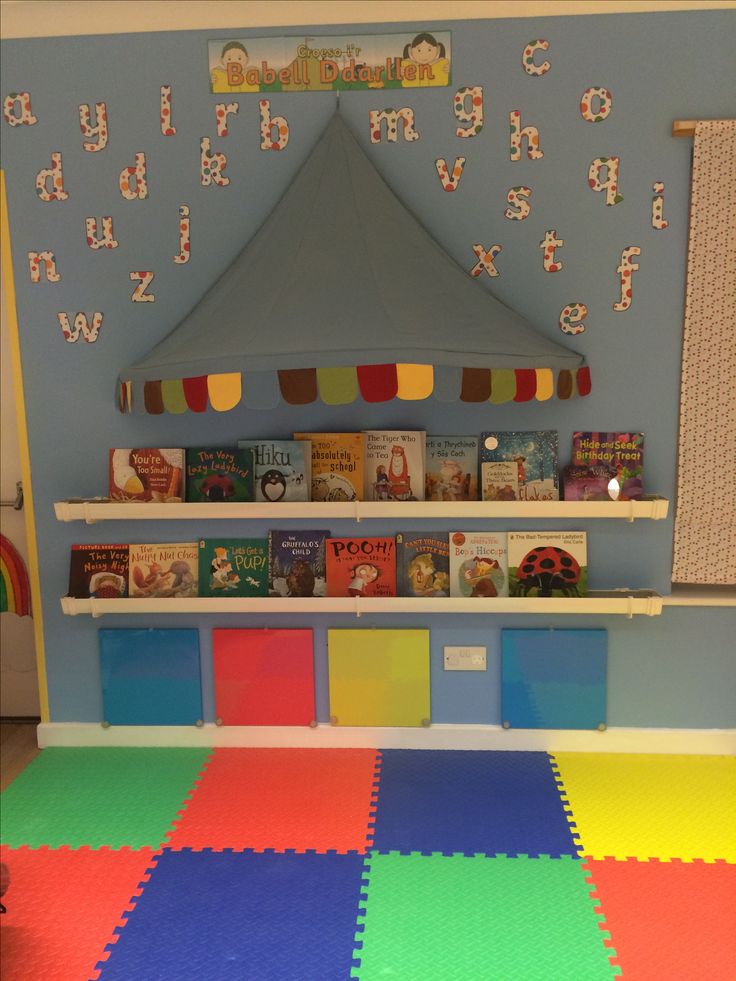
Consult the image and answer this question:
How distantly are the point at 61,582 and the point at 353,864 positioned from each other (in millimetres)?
1784

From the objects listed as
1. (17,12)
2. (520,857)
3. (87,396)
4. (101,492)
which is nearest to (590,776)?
(520,857)

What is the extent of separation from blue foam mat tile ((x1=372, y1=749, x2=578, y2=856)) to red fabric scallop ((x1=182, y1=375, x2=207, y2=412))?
1.64m

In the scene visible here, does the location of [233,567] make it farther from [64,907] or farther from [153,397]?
[64,907]

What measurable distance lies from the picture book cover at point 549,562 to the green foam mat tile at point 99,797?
61.8 inches

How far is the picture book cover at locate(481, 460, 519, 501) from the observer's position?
3.45 meters

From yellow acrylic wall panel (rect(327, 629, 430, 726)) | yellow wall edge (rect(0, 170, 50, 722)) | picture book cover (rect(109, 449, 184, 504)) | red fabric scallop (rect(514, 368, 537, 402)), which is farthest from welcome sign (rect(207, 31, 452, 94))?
yellow acrylic wall panel (rect(327, 629, 430, 726))

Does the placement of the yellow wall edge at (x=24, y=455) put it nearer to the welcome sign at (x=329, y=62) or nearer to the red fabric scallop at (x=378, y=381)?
the welcome sign at (x=329, y=62)

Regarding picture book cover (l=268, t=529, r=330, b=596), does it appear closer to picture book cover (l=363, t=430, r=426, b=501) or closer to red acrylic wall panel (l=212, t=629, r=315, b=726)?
red acrylic wall panel (l=212, t=629, r=315, b=726)

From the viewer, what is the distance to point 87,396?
3582mm

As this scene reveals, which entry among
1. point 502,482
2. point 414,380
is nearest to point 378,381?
point 414,380

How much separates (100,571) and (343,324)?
5.25 ft

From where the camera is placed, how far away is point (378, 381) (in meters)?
2.83

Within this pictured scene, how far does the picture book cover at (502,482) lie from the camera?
3.45m

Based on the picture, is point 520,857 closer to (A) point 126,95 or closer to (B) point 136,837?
(B) point 136,837
